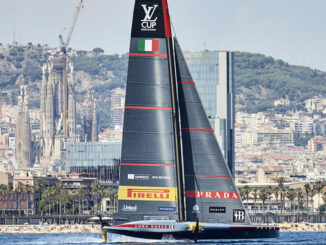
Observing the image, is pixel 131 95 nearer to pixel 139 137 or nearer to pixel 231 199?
pixel 139 137

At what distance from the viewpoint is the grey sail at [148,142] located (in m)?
56.6

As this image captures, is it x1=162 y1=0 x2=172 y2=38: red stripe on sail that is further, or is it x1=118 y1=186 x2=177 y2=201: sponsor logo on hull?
x1=162 y1=0 x2=172 y2=38: red stripe on sail

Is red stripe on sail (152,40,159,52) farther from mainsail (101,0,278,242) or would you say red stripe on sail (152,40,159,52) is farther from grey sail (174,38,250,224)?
grey sail (174,38,250,224)

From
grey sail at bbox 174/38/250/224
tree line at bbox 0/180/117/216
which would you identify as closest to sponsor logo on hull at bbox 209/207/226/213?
grey sail at bbox 174/38/250/224

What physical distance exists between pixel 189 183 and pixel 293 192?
123224mm

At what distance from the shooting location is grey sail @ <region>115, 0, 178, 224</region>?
56.6 metres

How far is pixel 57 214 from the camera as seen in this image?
186750mm

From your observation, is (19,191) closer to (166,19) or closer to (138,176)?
(138,176)

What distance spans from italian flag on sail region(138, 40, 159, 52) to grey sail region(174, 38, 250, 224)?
124cm

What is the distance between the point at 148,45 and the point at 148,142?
536cm

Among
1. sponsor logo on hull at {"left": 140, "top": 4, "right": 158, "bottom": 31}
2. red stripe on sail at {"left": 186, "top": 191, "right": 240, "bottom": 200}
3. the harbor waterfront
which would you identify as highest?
sponsor logo on hull at {"left": 140, "top": 4, "right": 158, "bottom": 31}

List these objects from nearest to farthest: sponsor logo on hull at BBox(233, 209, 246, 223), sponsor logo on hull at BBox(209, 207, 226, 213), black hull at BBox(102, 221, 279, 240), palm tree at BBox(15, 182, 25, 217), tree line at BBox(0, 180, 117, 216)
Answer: black hull at BBox(102, 221, 279, 240), sponsor logo on hull at BBox(209, 207, 226, 213), sponsor logo on hull at BBox(233, 209, 246, 223), tree line at BBox(0, 180, 117, 216), palm tree at BBox(15, 182, 25, 217)

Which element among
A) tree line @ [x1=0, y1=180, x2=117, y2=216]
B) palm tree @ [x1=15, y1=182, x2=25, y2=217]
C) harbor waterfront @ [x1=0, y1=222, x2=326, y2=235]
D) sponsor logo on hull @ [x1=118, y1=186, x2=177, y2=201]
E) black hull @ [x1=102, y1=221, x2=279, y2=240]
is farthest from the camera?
palm tree @ [x1=15, y1=182, x2=25, y2=217]

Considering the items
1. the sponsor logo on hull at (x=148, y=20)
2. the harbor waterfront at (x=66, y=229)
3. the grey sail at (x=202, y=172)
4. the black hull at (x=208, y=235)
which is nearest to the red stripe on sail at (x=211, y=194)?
the grey sail at (x=202, y=172)
